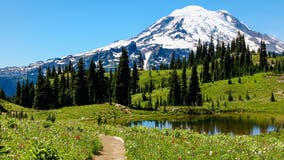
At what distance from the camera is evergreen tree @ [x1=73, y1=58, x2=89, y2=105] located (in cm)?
11594

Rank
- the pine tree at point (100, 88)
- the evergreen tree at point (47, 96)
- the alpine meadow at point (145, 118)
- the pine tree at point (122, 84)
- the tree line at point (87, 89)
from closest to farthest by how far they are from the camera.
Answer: the alpine meadow at point (145, 118)
the pine tree at point (122, 84)
the tree line at point (87, 89)
the evergreen tree at point (47, 96)
the pine tree at point (100, 88)

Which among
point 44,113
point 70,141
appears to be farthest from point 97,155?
point 44,113

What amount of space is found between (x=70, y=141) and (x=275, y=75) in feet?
534

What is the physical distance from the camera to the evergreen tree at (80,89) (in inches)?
4564

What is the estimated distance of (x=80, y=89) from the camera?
116062 millimetres

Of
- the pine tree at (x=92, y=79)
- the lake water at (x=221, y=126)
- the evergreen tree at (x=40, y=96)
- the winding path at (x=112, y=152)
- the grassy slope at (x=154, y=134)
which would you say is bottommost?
the lake water at (x=221, y=126)

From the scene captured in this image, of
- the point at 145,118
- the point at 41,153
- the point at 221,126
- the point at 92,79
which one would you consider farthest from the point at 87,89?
the point at 41,153

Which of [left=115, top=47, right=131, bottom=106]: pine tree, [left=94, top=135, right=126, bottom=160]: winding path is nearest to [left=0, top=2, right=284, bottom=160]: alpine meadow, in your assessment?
[left=94, top=135, right=126, bottom=160]: winding path

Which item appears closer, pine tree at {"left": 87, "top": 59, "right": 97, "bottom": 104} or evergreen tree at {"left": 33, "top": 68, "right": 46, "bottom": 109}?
evergreen tree at {"left": 33, "top": 68, "right": 46, "bottom": 109}

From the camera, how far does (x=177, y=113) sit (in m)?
109

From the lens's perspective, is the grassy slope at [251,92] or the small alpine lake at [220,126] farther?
the grassy slope at [251,92]

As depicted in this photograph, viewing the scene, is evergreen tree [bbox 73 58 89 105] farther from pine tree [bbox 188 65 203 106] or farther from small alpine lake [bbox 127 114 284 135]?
pine tree [bbox 188 65 203 106]

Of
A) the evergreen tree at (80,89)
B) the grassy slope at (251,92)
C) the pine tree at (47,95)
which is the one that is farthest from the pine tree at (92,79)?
the grassy slope at (251,92)

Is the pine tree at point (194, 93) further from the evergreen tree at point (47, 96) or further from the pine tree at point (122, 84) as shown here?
the evergreen tree at point (47, 96)
